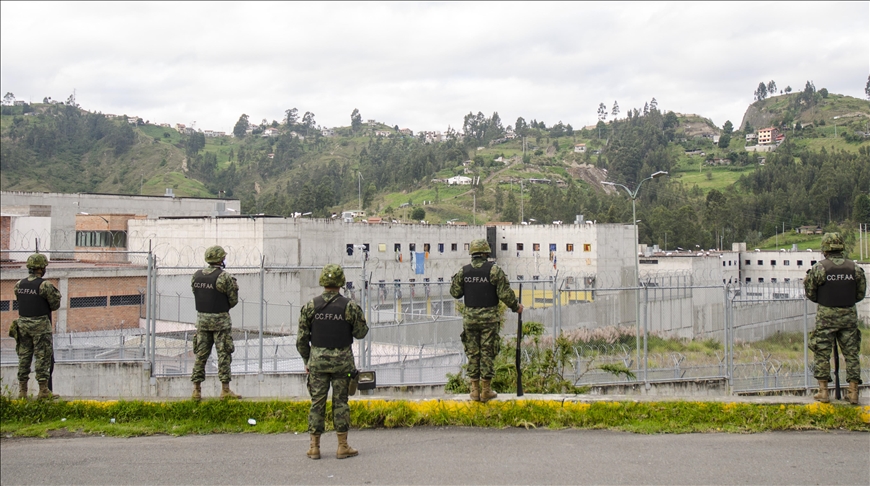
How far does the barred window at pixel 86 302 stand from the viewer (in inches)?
1022

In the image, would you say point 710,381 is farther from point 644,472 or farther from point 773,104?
point 773,104

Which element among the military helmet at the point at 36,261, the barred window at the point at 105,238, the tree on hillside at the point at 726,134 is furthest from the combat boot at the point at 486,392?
the tree on hillside at the point at 726,134

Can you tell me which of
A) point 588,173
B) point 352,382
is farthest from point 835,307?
point 588,173

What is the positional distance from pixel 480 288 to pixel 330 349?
1.92 meters

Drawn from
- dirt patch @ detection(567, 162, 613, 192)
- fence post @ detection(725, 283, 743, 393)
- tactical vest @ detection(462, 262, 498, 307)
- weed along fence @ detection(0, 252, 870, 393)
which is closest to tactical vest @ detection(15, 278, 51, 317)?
weed along fence @ detection(0, 252, 870, 393)

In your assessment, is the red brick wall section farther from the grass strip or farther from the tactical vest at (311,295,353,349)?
the tactical vest at (311,295,353,349)

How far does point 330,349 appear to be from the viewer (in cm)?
626

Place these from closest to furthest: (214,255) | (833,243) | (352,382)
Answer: (352,382)
(833,243)
(214,255)

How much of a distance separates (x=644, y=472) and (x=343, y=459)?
2.68 meters

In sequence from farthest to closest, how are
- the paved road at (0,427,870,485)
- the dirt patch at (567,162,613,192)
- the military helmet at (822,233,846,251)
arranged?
1. the dirt patch at (567,162,613,192)
2. the military helmet at (822,233,846,251)
3. the paved road at (0,427,870,485)

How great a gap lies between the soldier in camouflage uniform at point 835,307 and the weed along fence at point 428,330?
2.90 meters

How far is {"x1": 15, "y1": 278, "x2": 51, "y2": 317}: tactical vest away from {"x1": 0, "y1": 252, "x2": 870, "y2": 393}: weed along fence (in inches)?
72.1

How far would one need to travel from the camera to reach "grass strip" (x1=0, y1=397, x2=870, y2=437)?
273 inches

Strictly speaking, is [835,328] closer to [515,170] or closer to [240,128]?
[515,170]
